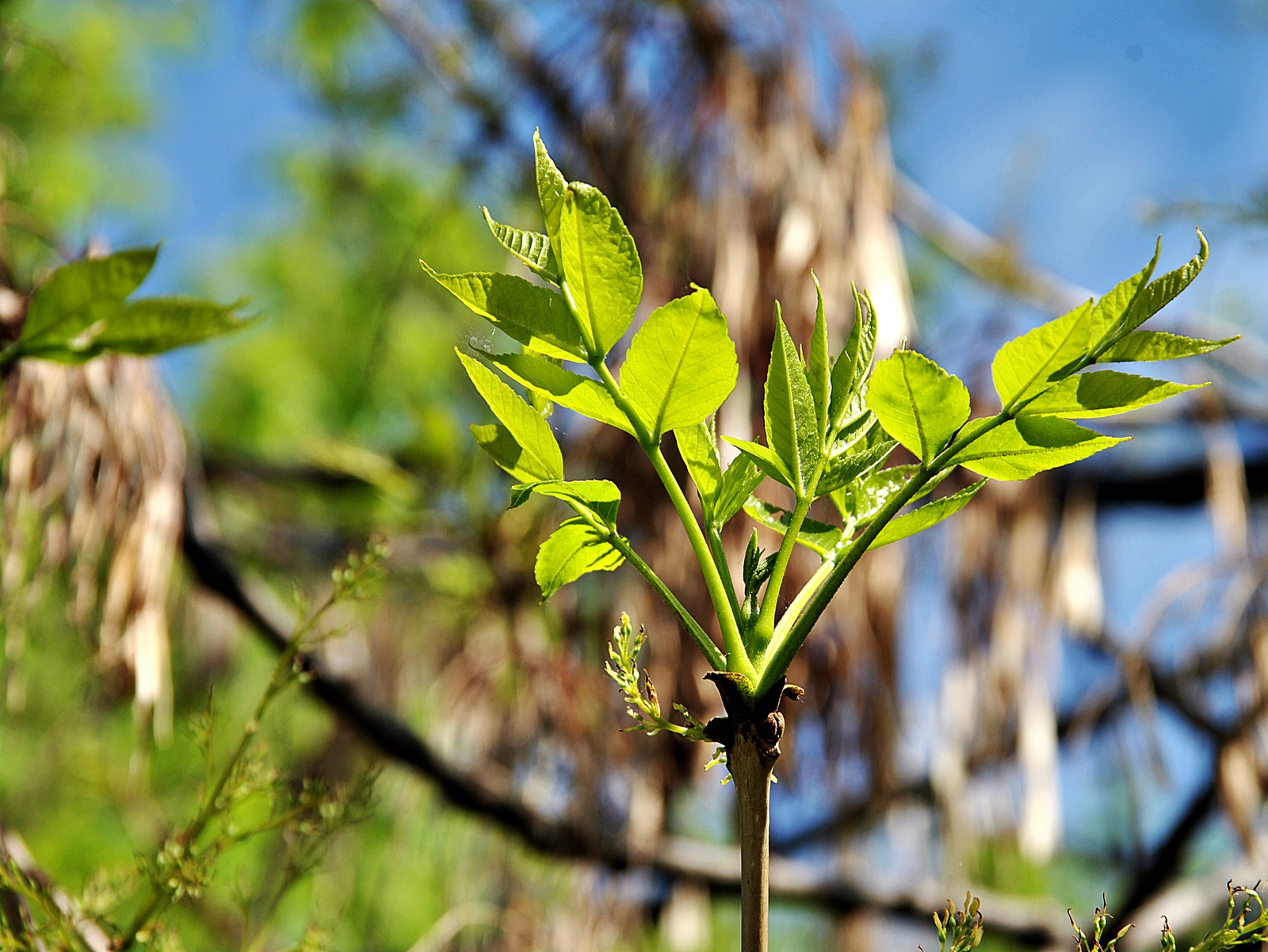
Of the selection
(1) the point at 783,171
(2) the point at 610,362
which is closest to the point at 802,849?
(2) the point at 610,362

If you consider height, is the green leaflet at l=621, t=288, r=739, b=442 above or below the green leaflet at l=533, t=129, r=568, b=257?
below

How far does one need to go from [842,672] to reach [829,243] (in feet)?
2.30

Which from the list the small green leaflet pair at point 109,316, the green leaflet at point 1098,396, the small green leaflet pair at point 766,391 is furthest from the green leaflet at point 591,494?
the small green leaflet pair at point 109,316

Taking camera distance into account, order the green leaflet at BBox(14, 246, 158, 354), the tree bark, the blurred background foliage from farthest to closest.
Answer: the blurred background foliage
the green leaflet at BBox(14, 246, 158, 354)
the tree bark

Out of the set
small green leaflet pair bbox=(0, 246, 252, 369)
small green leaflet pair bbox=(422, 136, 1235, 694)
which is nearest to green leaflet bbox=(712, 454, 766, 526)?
small green leaflet pair bbox=(422, 136, 1235, 694)

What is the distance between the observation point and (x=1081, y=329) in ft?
0.79

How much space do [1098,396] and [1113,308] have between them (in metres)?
0.02

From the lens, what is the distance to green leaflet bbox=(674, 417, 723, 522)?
27 cm

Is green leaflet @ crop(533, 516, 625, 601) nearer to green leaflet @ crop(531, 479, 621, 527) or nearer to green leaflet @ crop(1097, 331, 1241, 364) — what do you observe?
green leaflet @ crop(531, 479, 621, 527)

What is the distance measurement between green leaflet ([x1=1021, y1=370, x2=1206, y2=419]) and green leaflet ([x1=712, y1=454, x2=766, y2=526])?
0.07 m

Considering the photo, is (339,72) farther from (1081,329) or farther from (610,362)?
(1081,329)

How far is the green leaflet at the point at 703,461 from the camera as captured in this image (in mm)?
274

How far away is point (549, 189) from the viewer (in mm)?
239

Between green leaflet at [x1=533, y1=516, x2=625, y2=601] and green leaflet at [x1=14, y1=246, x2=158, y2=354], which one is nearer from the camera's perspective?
green leaflet at [x1=533, y1=516, x2=625, y2=601]
